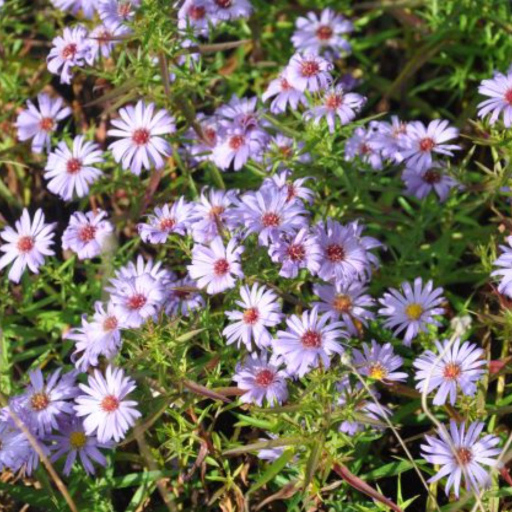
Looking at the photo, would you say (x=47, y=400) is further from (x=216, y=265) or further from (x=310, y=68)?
(x=310, y=68)

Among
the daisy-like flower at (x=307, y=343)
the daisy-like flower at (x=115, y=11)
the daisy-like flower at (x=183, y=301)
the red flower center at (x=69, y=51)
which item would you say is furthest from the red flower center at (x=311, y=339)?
the red flower center at (x=69, y=51)

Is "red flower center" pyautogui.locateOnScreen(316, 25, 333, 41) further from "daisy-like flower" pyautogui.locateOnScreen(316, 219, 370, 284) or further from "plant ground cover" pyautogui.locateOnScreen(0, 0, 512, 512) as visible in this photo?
"daisy-like flower" pyautogui.locateOnScreen(316, 219, 370, 284)

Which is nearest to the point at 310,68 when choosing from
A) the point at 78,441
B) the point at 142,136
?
the point at 142,136

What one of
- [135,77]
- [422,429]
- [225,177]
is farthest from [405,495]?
[135,77]

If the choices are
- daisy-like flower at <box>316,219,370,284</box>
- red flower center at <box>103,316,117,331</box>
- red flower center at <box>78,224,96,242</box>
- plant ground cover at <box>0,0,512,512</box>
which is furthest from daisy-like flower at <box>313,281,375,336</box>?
red flower center at <box>78,224,96,242</box>

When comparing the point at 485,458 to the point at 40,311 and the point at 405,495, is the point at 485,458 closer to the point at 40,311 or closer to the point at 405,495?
the point at 405,495
